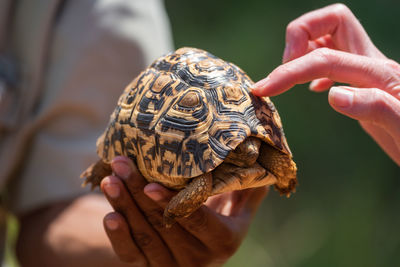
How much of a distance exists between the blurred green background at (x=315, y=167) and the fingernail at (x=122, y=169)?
2.66 meters

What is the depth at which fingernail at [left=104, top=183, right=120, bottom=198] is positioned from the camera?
136 centimetres

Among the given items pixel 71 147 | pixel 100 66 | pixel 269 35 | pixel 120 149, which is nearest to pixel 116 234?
pixel 120 149

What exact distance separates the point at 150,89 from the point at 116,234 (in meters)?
0.49

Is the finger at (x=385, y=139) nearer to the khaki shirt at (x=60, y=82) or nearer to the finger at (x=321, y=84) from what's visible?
the finger at (x=321, y=84)

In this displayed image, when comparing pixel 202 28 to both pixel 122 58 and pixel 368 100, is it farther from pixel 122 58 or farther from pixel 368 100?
pixel 368 100

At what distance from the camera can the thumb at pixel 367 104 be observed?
3.78 ft

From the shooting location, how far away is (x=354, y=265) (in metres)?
3.46

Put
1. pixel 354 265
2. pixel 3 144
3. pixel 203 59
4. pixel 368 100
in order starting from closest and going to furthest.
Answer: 1. pixel 368 100
2. pixel 203 59
3. pixel 3 144
4. pixel 354 265

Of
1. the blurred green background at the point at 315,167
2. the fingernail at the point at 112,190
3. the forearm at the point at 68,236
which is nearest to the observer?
the fingernail at the point at 112,190

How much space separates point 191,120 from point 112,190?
1.19 ft

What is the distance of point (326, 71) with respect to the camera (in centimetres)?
126

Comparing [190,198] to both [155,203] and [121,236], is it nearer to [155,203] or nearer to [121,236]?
[155,203]

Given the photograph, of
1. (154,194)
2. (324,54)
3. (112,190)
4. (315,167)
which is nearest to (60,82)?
(112,190)

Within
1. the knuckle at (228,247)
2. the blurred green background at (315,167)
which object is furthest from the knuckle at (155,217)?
the blurred green background at (315,167)
